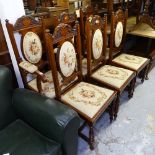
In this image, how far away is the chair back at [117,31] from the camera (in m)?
1.89

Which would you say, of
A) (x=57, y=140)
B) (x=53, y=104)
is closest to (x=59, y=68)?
(x=53, y=104)

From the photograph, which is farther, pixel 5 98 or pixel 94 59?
pixel 94 59

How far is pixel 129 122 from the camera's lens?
5.73 feet

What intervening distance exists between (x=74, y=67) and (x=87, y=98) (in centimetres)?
32

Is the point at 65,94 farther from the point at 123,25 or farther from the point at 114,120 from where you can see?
the point at 123,25

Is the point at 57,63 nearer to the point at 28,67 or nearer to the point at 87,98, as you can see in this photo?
the point at 28,67

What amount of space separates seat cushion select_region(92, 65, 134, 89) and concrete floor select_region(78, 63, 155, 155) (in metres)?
0.42

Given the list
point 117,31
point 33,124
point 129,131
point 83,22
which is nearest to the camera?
point 33,124

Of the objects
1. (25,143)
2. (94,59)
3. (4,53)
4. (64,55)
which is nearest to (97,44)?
(94,59)

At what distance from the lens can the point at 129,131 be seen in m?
1.64

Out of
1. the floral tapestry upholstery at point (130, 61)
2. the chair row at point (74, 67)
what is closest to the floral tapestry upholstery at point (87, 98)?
the chair row at point (74, 67)

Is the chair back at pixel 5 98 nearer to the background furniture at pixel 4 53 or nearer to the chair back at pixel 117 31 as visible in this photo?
the background furniture at pixel 4 53

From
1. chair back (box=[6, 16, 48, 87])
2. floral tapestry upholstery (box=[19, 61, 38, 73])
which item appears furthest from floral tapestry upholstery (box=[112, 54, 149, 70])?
floral tapestry upholstery (box=[19, 61, 38, 73])

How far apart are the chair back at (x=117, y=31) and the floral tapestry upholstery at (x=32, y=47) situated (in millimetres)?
857
